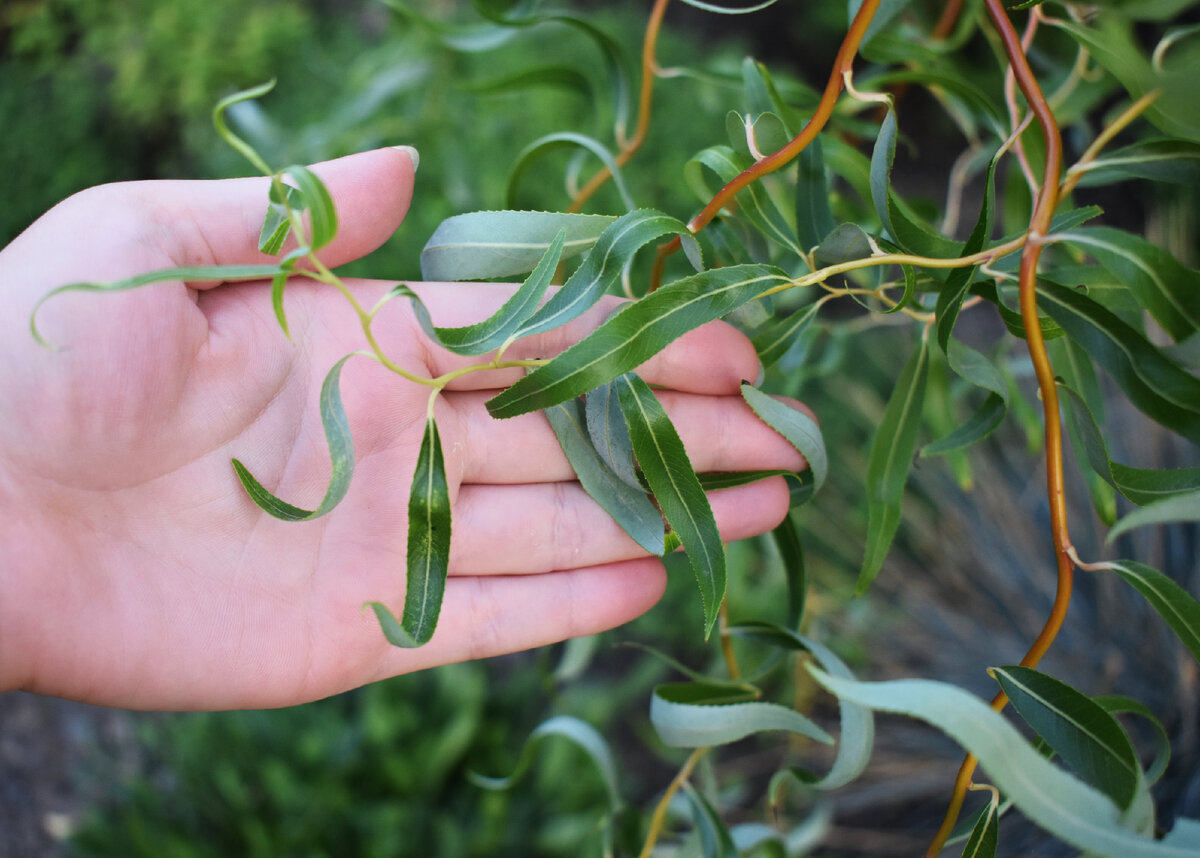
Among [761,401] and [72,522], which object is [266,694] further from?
[761,401]

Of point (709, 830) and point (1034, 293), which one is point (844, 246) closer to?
point (1034, 293)

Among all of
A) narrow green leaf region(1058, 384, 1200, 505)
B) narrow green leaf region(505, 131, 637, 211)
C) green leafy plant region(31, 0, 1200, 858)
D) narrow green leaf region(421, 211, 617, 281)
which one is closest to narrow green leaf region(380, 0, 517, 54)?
green leafy plant region(31, 0, 1200, 858)

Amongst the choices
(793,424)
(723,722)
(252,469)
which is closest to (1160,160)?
(793,424)

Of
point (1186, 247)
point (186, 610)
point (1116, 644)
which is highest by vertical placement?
point (186, 610)

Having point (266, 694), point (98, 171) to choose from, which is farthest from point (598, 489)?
point (98, 171)

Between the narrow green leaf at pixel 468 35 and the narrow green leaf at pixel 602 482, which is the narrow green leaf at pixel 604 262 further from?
the narrow green leaf at pixel 468 35

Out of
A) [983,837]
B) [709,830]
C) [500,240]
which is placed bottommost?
[709,830]
